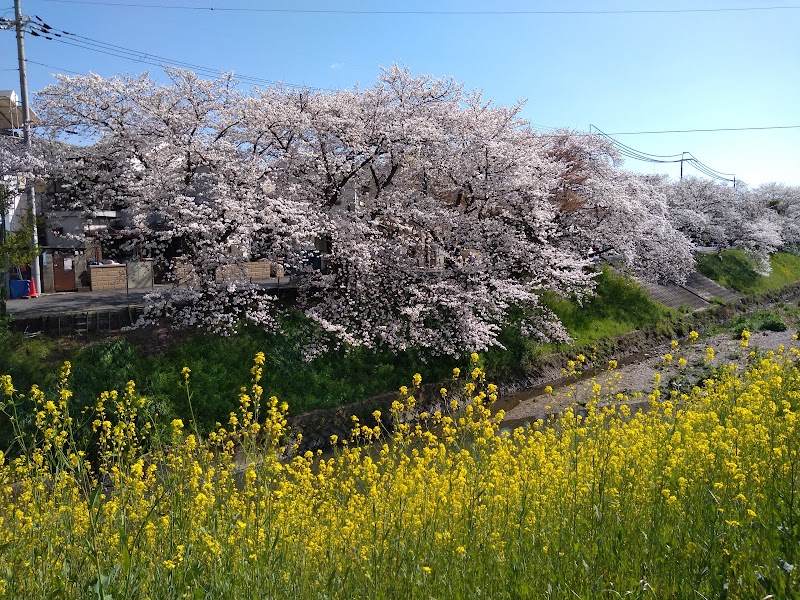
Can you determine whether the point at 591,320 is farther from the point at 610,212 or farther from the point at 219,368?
the point at 219,368

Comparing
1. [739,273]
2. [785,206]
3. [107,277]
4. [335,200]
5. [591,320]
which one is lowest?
[591,320]

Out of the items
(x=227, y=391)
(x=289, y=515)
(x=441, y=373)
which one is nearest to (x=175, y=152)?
(x=227, y=391)

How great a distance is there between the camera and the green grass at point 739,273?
111 feet

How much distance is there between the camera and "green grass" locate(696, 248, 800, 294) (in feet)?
111

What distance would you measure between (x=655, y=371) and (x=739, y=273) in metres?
20.6

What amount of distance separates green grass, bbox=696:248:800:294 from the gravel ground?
1082 centimetres

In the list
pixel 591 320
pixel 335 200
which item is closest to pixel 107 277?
pixel 335 200

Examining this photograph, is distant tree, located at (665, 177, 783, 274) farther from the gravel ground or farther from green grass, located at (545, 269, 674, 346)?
the gravel ground

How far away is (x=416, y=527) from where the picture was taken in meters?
4.49

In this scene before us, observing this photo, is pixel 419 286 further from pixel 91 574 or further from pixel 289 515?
pixel 91 574

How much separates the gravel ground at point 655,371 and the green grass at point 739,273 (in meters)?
10.8

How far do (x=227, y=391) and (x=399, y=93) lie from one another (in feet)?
33.6

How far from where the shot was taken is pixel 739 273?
35500 mm

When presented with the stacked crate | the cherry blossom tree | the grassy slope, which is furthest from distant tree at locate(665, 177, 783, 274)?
the stacked crate
